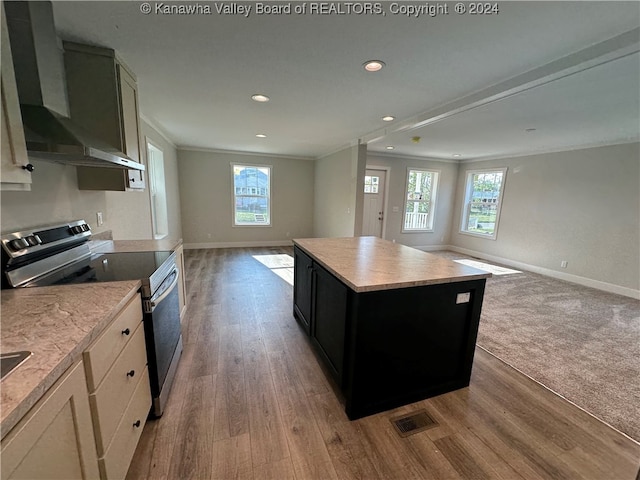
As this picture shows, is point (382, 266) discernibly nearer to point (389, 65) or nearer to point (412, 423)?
point (412, 423)

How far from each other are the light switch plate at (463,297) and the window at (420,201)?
5.16m

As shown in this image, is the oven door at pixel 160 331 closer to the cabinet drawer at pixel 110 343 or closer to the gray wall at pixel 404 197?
the cabinet drawer at pixel 110 343

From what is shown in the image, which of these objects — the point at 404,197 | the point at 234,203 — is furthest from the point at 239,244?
the point at 404,197

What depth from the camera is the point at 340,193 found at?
539cm

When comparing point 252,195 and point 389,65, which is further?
point 252,195

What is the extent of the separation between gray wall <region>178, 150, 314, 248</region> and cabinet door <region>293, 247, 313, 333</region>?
425 cm

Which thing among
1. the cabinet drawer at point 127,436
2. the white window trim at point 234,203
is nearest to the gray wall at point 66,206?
the cabinet drawer at point 127,436

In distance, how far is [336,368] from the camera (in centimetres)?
187

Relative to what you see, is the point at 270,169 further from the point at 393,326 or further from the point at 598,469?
the point at 598,469

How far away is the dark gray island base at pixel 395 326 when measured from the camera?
1.62 m

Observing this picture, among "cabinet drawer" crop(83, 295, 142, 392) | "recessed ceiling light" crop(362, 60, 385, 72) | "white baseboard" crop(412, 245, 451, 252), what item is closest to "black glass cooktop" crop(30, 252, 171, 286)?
"cabinet drawer" crop(83, 295, 142, 392)

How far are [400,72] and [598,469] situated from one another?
2.85 metres

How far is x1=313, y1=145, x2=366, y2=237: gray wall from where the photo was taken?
185 inches

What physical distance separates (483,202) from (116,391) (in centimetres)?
737
